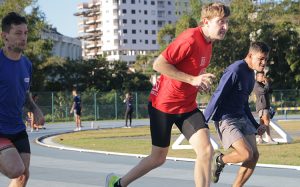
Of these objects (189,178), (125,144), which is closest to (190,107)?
(189,178)

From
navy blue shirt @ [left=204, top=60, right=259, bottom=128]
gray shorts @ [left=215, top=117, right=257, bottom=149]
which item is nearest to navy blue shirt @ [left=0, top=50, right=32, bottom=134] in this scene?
navy blue shirt @ [left=204, top=60, right=259, bottom=128]

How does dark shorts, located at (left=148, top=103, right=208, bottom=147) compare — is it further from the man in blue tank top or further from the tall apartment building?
the tall apartment building

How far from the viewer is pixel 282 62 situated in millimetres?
54625

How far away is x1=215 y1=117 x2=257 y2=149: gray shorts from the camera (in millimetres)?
7391

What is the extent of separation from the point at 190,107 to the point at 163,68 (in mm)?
653

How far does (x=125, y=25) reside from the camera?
167750 mm

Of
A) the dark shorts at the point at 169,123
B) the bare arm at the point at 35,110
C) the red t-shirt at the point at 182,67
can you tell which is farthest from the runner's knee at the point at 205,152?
the bare arm at the point at 35,110

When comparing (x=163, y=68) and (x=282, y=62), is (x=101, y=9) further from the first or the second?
(x=163, y=68)

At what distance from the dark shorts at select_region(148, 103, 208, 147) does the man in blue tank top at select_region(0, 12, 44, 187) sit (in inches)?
52.9

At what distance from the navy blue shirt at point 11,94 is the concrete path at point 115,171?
3.17m

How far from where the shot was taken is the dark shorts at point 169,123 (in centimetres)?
648

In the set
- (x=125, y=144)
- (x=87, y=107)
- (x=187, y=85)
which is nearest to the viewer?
(x=187, y=85)

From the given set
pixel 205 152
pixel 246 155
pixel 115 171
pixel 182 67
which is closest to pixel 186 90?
pixel 182 67

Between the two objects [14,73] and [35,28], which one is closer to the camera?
[14,73]
